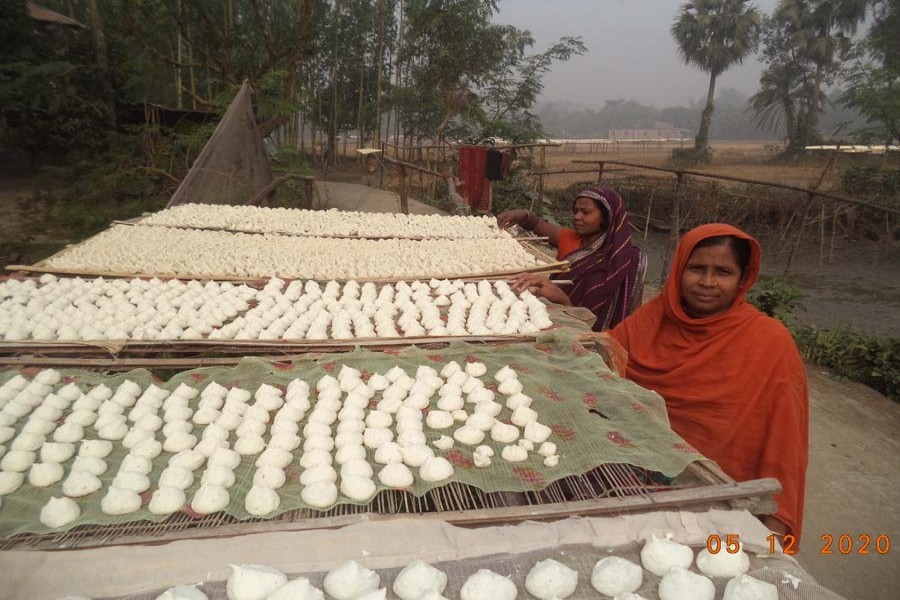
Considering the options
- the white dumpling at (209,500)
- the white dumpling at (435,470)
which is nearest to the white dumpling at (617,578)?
the white dumpling at (435,470)

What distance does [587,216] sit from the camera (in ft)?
9.89

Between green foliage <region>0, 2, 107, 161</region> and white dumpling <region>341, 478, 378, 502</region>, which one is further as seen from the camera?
green foliage <region>0, 2, 107, 161</region>

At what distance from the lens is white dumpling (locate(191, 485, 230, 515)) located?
4.17 ft

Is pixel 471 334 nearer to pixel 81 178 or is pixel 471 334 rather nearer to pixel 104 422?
pixel 104 422

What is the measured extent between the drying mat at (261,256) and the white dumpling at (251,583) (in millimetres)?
2210

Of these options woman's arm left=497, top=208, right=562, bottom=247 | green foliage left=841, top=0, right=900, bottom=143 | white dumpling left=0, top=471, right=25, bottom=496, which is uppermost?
green foliage left=841, top=0, right=900, bottom=143

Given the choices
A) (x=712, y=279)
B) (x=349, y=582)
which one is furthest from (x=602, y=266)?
(x=349, y=582)

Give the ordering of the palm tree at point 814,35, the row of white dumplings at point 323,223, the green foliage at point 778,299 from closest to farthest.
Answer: the row of white dumplings at point 323,223 → the green foliage at point 778,299 → the palm tree at point 814,35

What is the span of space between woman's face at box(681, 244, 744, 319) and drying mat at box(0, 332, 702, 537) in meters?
0.41

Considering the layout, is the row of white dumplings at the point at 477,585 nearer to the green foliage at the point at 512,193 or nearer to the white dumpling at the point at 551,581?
the white dumpling at the point at 551,581

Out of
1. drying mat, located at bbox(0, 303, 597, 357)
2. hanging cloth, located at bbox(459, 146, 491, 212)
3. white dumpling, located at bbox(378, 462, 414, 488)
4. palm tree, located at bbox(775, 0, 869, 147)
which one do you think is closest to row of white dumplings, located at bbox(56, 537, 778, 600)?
white dumpling, located at bbox(378, 462, 414, 488)

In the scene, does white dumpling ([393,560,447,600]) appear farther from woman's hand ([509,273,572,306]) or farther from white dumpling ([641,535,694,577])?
woman's hand ([509,273,572,306])

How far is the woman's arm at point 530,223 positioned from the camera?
14.8 feet

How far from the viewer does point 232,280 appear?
10.1 feet
